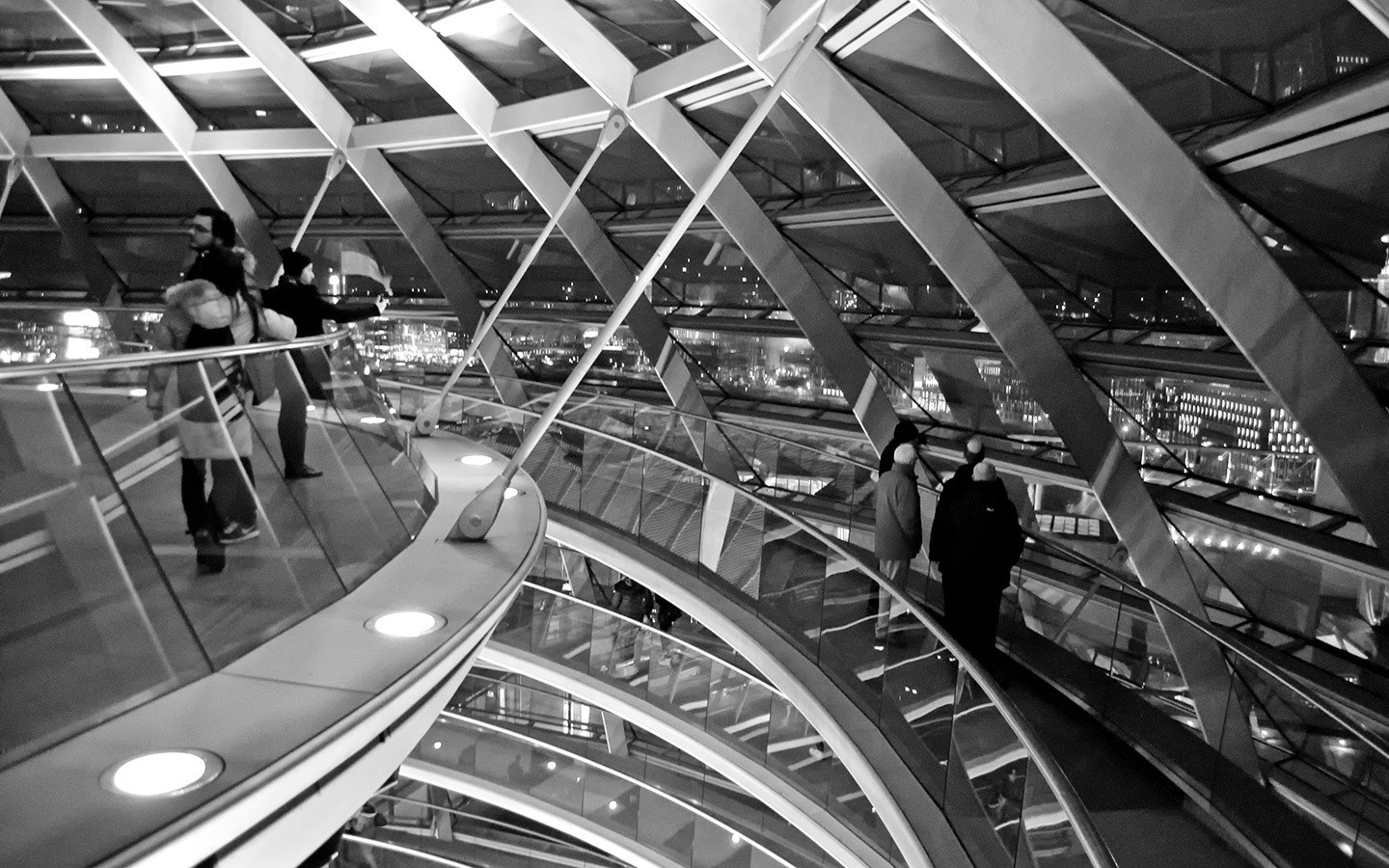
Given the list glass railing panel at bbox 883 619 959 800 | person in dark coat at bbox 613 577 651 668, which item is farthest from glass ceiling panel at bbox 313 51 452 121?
glass railing panel at bbox 883 619 959 800

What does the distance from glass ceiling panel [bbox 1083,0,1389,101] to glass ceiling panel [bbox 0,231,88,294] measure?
25977 millimetres

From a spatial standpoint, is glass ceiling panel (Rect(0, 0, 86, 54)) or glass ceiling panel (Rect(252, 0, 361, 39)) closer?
glass ceiling panel (Rect(252, 0, 361, 39))

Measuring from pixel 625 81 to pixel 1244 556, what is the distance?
29.1ft

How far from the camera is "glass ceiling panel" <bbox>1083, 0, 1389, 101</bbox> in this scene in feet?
24.1

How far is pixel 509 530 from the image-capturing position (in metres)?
7.18

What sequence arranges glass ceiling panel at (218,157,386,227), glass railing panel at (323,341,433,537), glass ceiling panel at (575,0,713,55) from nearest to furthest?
glass railing panel at (323,341,433,537) → glass ceiling panel at (575,0,713,55) → glass ceiling panel at (218,157,386,227)

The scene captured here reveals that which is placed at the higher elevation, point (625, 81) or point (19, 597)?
point (625, 81)

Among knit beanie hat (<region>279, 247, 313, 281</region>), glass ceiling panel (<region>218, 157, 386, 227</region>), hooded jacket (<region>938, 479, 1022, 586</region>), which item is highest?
glass ceiling panel (<region>218, 157, 386, 227</region>)

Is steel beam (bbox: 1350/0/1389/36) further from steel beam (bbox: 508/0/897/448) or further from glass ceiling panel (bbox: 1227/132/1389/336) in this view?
steel beam (bbox: 508/0/897/448)

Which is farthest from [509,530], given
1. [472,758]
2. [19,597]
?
[472,758]

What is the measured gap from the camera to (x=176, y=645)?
13.8 ft

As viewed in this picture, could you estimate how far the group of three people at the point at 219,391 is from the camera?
4.86m

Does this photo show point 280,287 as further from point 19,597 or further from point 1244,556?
point 1244,556

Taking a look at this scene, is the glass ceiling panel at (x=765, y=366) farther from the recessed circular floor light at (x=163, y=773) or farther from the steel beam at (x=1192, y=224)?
the recessed circular floor light at (x=163, y=773)
